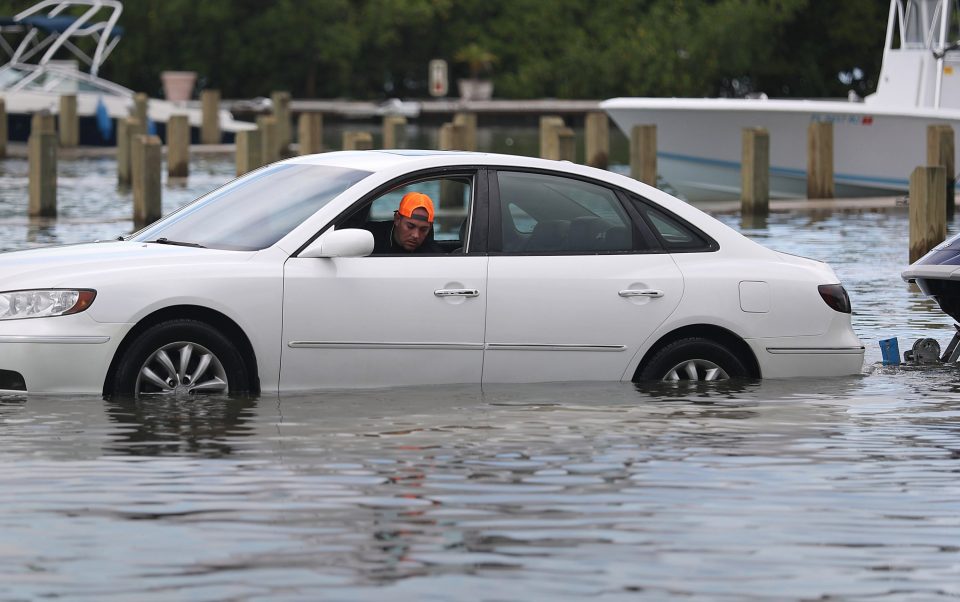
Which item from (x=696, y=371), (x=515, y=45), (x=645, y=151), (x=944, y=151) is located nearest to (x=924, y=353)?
(x=696, y=371)

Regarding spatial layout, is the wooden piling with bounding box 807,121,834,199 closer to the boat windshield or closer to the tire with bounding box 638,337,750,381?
the tire with bounding box 638,337,750,381

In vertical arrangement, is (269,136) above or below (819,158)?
above

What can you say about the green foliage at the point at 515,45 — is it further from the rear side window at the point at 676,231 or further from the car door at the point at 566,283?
the car door at the point at 566,283

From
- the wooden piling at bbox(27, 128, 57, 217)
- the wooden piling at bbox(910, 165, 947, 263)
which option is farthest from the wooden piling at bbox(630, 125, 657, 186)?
the wooden piling at bbox(910, 165, 947, 263)

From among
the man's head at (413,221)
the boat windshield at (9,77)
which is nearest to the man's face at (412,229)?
the man's head at (413,221)

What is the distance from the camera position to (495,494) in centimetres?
790

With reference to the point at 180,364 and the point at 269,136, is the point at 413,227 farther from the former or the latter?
the point at 269,136

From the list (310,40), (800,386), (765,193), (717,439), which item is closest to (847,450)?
(717,439)

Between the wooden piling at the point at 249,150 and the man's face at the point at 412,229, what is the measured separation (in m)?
18.0

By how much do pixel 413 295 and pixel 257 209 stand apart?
0.91 m

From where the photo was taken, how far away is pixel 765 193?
86.8 feet

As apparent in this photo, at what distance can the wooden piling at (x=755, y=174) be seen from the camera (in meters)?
26.3

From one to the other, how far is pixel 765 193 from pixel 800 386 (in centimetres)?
1608

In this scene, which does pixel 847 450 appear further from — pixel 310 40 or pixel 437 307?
pixel 310 40
